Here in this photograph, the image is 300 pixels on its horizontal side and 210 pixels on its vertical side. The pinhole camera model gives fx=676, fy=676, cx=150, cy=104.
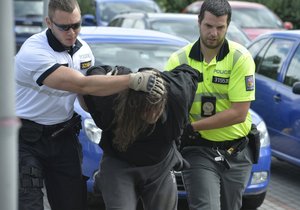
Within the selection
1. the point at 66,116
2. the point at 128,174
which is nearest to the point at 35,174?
the point at 66,116

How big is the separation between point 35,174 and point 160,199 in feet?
2.53

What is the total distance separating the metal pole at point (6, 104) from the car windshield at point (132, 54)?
4.65 meters

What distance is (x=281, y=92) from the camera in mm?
7082

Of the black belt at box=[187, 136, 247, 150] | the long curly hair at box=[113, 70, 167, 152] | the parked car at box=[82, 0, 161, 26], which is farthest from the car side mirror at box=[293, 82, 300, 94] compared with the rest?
the parked car at box=[82, 0, 161, 26]

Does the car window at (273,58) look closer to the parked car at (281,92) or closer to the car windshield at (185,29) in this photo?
the parked car at (281,92)

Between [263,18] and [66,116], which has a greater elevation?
[66,116]

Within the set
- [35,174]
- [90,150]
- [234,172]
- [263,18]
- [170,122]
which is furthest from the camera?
[263,18]

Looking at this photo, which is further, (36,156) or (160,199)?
(36,156)

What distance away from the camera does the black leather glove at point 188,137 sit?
153 inches

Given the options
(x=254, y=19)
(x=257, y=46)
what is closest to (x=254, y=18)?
(x=254, y=19)

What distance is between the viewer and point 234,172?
13.4 ft

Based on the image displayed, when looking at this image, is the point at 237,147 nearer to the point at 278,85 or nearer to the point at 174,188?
the point at 174,188

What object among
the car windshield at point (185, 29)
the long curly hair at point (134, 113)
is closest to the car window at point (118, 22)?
the car windshield at point (185, 29)

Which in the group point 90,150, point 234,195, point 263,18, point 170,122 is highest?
point 170,122
